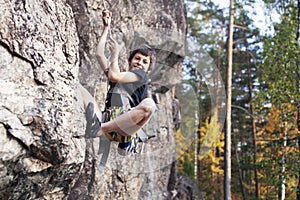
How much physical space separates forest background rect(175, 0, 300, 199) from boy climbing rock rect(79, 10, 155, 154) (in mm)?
1271

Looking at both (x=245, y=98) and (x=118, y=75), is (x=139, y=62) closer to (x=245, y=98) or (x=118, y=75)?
(x=118, y=75)

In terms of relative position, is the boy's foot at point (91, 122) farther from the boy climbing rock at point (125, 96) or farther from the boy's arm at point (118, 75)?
the boy's arm at point (118, 75)

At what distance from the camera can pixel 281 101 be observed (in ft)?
27.7

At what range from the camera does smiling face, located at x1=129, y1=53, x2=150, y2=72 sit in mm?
3139

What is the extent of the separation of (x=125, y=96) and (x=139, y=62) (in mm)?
340

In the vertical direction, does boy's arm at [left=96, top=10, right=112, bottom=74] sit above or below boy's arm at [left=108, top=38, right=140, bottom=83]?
above

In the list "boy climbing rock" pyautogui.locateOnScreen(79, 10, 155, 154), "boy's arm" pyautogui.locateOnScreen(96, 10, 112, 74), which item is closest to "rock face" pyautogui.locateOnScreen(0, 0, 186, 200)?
"boy climbing rock" pyautogui.locateOnScreen(79, 10, 155, 154)

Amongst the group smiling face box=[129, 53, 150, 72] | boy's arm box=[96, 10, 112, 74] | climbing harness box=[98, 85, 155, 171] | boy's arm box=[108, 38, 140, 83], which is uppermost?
boy's arm box=[96, 10, 112, 74]

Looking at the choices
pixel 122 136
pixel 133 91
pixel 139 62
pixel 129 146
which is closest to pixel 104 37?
pixel 139 62

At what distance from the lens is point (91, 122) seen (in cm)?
368

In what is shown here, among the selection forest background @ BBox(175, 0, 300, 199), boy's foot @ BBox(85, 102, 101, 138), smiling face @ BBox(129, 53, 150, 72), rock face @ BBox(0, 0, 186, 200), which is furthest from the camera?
forest background @ BBox(175, 0, 300, 199)

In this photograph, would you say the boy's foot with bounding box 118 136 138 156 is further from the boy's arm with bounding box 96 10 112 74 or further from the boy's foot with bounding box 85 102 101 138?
the boy's arm with bounding box 96 10 112 74

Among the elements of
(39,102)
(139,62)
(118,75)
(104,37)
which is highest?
(104,37)

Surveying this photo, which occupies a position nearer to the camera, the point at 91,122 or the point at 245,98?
the point at 91,122
